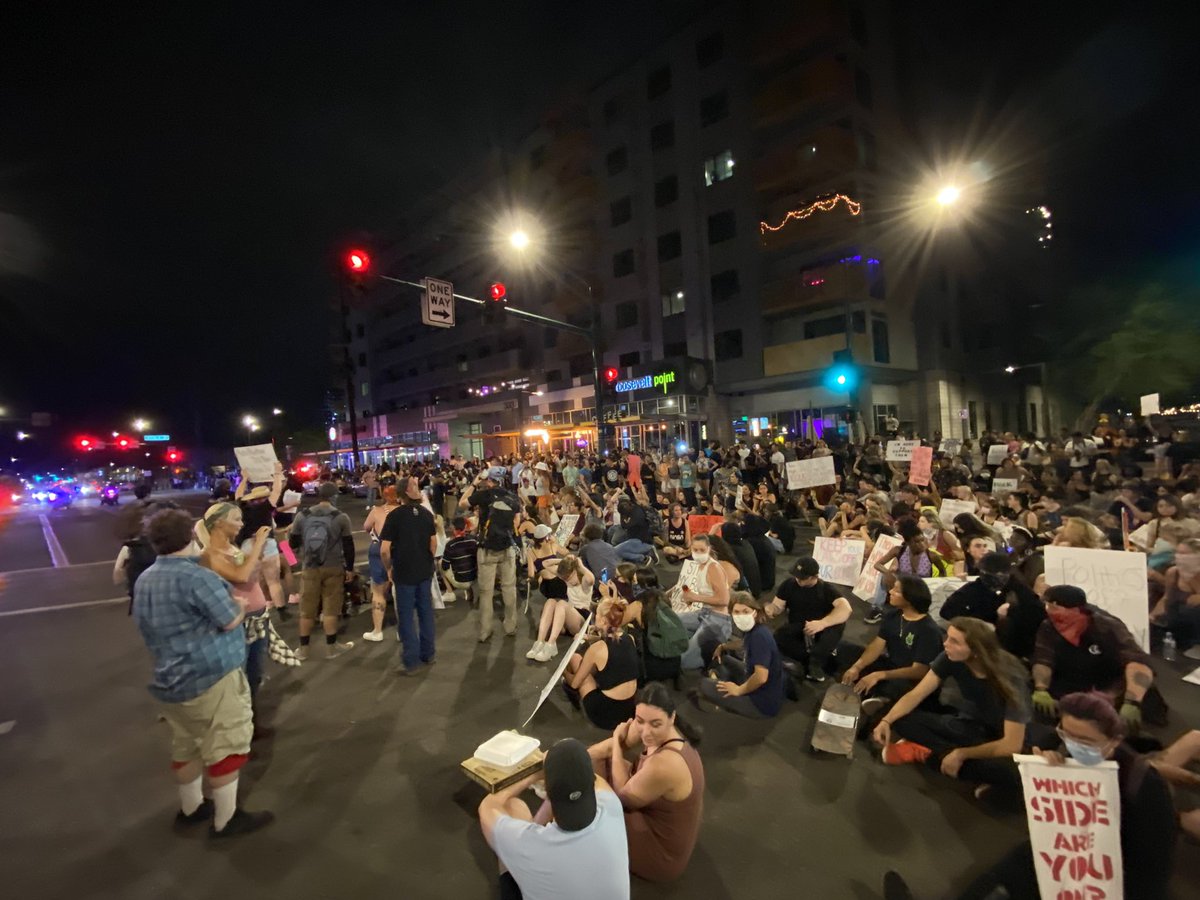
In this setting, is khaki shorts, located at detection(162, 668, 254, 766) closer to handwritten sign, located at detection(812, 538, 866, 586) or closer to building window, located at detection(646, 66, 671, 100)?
handwritten sign, located at detection(812, 538, 866, 586)

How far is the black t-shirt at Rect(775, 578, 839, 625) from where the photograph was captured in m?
5.87

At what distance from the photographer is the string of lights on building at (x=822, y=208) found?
83.8 ft

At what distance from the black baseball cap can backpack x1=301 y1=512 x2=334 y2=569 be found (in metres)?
5.63

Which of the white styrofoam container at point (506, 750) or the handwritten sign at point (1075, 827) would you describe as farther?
the white styrofoam container at point (506, 750)

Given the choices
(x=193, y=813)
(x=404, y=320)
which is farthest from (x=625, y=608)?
(x=404, y=320)

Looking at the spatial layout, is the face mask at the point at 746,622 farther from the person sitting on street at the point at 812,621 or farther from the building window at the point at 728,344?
the building window at the point at 728,344

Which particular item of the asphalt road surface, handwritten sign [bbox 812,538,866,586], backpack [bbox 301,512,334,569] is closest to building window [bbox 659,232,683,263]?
handwritten sign [bbox 812,538,866,586]

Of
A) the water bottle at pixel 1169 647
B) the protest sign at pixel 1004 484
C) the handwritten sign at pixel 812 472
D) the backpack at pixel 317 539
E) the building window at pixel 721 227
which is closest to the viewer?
the water bottle at pixel 1169 647

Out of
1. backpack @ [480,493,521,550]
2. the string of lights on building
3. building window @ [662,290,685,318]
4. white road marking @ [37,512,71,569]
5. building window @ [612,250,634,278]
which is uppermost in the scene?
building window @ [612,250,634,278]

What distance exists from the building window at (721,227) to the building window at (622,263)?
5.38 m

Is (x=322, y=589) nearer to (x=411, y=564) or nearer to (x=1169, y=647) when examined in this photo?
(x=411, y=564)

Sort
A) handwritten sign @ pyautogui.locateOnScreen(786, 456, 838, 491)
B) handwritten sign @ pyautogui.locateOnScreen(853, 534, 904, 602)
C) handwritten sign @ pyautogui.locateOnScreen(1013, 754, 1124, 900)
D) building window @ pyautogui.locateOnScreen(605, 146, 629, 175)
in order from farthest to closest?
building window @ pyautogui.locateOnScreen(605, 146, 629, 175)
handwritten sign @ pyautogui.locateOnScreen(786, 456, 838, 491)
handwritten sign @ pyautogui.locateOnScreen(853, 534, 904, 602)
handwritten sign @ pyautogui.locateOnScreen(1013, 754, 1124, 900)

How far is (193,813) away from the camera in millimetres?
3979

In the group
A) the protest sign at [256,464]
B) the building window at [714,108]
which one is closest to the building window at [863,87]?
the building window at [714,108]
